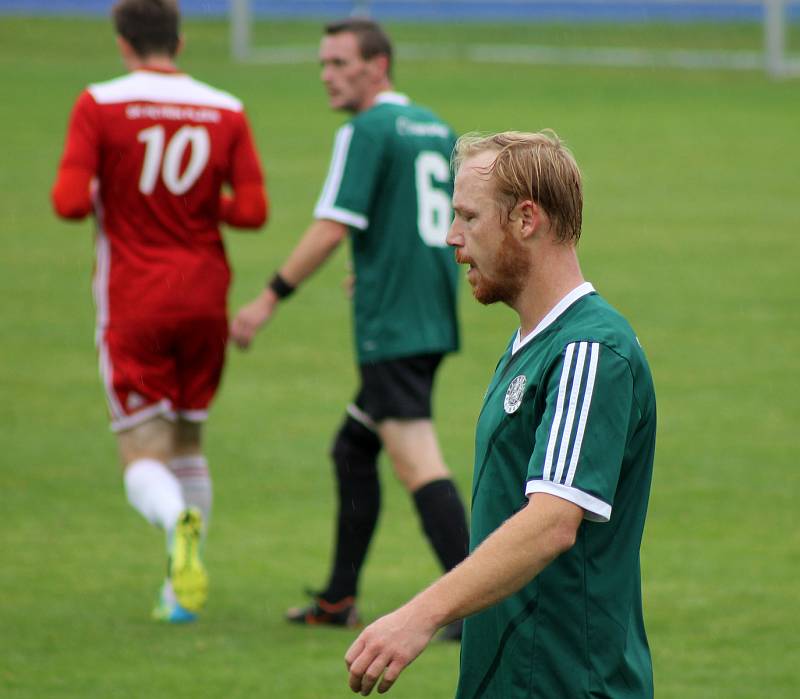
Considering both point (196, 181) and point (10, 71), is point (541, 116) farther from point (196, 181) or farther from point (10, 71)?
point (196, 181)

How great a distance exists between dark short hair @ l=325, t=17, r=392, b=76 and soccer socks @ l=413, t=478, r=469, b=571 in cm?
170

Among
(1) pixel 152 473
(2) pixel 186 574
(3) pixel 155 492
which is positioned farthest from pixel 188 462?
(2) pixel 186 574

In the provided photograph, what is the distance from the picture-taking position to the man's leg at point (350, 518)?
6.84m

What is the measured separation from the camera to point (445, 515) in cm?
652

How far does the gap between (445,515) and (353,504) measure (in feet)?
1.68

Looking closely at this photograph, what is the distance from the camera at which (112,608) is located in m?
7.02

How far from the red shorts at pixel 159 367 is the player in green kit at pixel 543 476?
345cm

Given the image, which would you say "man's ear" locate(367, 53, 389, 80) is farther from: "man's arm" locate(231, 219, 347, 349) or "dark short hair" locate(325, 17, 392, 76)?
"man's arm" locate(231, 219, 347, 349)

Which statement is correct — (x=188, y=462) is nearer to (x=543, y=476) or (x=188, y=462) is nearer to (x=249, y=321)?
(x=249, y=321)

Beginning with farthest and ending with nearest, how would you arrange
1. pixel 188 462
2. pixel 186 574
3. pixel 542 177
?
pixel 188 462 < pixel 186 574 < pixel 542 177

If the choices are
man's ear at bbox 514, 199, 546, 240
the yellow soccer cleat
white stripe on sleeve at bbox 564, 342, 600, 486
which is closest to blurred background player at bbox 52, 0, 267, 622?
the yellow soccer cleat

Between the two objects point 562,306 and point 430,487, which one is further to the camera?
point 430,487

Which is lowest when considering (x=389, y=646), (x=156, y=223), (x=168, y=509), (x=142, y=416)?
(x=168, y=509)

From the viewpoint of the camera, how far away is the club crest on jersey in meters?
3.37
